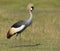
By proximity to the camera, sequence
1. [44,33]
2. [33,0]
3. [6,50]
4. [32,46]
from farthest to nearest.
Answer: [33,0]
[44,33]
[32,46]
[6,50]

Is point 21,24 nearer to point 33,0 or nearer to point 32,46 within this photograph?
point 32,46

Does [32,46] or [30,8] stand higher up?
[30,8]

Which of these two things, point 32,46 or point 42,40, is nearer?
point 32,46

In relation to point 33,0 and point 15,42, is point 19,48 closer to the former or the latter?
point 15,42

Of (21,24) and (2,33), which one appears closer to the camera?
(21,24)

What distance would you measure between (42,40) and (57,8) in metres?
19.7

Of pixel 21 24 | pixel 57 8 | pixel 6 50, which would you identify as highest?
pixel 57 8

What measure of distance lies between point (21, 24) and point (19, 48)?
1102mm

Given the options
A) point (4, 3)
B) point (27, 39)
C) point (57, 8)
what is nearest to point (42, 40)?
point (27, 39)

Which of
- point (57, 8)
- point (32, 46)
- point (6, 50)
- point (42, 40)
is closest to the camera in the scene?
point (6, 50)

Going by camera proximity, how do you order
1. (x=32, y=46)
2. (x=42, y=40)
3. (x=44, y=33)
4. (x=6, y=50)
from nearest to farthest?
1. (x=6, y=50)
2. (x=32, y=46)
3. (x=42, y=40)
4. (x=44, y=33)

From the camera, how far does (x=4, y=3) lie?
123 ft

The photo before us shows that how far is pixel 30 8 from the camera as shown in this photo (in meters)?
15.0

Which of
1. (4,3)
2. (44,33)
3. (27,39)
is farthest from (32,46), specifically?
(4,3)
